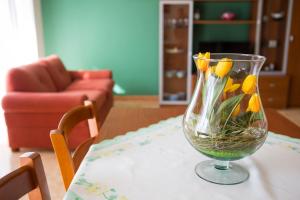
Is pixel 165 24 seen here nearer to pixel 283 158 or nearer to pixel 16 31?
pixel 16 31

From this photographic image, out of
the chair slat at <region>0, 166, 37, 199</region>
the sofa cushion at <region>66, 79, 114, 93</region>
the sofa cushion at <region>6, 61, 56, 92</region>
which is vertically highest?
the chair slat at <region>0, 166, 37, 199</region>

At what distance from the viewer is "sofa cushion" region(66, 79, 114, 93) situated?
3.80 meters

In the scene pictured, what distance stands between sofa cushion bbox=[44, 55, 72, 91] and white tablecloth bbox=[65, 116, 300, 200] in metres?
2.77

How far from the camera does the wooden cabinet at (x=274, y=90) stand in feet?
14.5

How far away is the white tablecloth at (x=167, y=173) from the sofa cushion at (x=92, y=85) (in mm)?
2596

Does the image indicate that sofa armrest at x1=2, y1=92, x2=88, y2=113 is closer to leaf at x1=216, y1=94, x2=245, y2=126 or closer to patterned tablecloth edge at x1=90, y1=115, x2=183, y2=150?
patterned tablecloth edge at x1=90, y1=115, x2=183, y2=150

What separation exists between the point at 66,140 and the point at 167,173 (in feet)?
1.23

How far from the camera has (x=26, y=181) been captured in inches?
29.9

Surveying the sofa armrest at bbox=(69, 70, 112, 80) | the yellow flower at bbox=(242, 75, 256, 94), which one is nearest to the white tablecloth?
the yellow flower at bbox=(242, 75, 256, 94)

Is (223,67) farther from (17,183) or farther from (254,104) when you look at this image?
(17,183)

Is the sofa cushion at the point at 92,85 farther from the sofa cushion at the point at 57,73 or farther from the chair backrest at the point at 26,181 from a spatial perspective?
the chair backrest at the point at 26,181

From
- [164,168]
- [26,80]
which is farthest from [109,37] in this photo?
[164,168]

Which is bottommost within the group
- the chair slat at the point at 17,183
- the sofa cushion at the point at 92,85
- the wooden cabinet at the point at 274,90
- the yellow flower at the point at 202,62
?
the wooden cabinet at the point at 274,90

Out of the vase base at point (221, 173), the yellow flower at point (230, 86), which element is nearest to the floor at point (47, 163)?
the vase base at point (221, 173)
